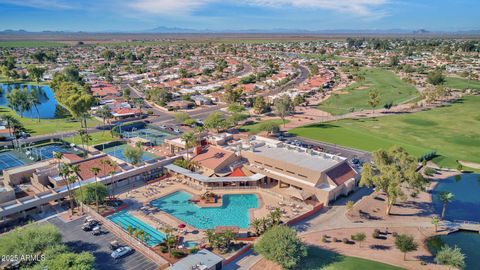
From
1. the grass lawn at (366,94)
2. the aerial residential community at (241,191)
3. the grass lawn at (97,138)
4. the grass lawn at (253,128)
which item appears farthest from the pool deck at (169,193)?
the grass lawn at (366,94)

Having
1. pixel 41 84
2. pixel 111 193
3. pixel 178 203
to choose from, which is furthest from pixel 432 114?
pixel 41 84

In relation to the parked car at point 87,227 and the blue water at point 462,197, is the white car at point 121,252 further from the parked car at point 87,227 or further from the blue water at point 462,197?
the blue water at point 462,197

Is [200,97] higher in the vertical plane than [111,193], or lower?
higher

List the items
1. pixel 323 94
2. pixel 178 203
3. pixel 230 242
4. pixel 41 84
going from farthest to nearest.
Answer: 1. pixel 41 84
2. pixel 323 94
3. pixel 178 203
4. pixel 230 242

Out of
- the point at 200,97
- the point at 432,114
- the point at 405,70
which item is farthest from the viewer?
the point at 405,70

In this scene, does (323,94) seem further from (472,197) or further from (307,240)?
(307,240)

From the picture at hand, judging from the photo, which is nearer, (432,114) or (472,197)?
(472,197)

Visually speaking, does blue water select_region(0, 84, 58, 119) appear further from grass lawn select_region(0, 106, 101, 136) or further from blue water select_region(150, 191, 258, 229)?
blue water select_region(150, 191, 258, 229)
